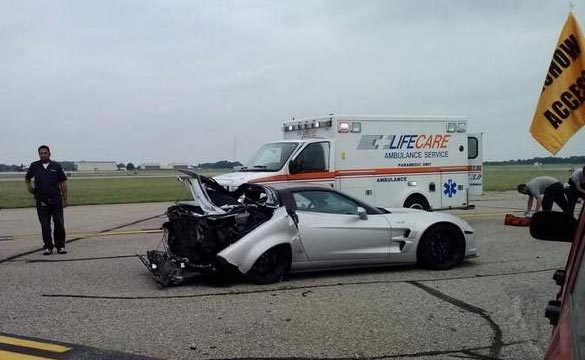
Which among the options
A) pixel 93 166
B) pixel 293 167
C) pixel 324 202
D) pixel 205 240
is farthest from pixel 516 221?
pixel 93 166

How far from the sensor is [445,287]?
777 centimetres

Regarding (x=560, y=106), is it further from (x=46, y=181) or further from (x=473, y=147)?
(x=473, y=147)

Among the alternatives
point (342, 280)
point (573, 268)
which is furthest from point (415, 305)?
point (573, 268)

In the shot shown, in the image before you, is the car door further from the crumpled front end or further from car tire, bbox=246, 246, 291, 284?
the crumpled front end

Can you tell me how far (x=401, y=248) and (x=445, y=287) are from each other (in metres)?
1.25

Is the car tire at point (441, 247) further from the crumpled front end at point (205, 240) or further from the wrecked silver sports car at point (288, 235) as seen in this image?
the crumpled front end at point (205, 240)

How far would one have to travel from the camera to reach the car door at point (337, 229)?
8477mm

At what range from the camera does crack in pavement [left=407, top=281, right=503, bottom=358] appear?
5.30m

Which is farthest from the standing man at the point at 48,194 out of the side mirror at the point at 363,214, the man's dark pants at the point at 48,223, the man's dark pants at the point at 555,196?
the man's dark pants at the point at 555,196

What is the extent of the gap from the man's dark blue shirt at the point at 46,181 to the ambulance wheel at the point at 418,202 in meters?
7.92

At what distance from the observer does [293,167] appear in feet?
44.6

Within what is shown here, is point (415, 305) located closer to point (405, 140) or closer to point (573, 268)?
point (573, 268)

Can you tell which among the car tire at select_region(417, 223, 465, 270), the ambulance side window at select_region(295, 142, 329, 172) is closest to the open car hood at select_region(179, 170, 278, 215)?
the car tire at select_region(417, 223, 465, 270)

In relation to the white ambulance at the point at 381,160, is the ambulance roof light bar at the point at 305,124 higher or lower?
higher
